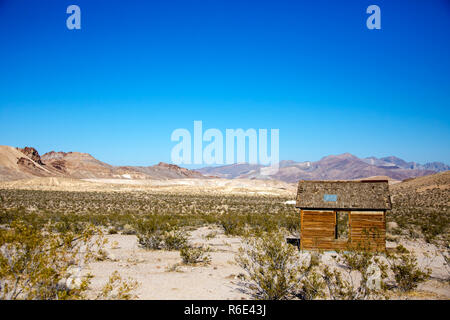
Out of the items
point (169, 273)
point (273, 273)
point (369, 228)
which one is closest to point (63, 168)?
point (169, 273)

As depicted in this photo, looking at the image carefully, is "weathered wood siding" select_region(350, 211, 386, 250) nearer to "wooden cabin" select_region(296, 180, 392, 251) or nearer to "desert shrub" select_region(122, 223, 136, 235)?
"wooden cabin" select_region(296, 180, 392, 251)

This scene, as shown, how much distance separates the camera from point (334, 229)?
1270 centimetres

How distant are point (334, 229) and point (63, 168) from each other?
128771 millimetres

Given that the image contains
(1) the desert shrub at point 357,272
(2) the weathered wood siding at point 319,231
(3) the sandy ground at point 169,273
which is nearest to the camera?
(1) the desert shrub at point 357,272

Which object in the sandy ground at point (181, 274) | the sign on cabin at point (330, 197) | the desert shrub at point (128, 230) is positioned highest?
the sign on cabin at point (330, 197)

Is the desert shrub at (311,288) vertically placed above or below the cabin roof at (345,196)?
below

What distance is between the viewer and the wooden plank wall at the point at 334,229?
12312 millimetres

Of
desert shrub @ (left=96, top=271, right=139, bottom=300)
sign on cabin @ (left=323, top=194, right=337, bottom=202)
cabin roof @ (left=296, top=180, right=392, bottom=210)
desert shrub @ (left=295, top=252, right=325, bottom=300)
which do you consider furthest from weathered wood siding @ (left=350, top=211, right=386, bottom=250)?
desert shrub @ (left=96, top=271, right=139, bottom=300)

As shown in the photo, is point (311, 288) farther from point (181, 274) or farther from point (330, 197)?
point (330, 197)

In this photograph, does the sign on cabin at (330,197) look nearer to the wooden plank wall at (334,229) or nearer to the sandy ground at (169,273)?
the wooden plank wall at (334,229)

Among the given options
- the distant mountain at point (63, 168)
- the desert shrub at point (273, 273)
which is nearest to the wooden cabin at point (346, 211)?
the desert shrub at point (273, 273)

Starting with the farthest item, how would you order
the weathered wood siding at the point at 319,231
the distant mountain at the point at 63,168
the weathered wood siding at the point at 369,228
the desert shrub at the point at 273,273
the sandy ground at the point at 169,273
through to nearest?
the distant mountain at the point at 63,168 < the weathered wood siding at the point at 319,231 < the weathered wood siding at the point at 369,228 < the sandy ground at the point at 169,273 < the desert shrub at the point at 273,273
